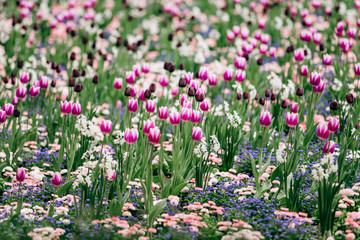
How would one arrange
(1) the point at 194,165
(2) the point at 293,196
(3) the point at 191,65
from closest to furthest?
(2) the point at 293,196 < (1) the point at 194,165 < (3) the point at 191,65

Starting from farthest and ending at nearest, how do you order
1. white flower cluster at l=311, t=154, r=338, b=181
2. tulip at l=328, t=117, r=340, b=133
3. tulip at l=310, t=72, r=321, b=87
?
tulip at l=310, t=72, r=321, b=87 < tulip at l=328, t=117, r=340, b=133 < white flower cluster at l=311, t=154, r=338, b=181

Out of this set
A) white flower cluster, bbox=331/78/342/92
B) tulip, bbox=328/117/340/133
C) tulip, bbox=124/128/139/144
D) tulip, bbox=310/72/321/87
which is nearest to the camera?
tulip, bbox=124/128/139/144

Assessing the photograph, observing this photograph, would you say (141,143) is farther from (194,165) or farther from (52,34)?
(52,34)

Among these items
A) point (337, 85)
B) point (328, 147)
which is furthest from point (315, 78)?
point (337, 85)

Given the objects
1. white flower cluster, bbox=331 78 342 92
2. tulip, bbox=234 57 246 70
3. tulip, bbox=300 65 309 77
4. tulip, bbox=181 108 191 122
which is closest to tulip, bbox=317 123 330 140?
tulip, bbox=181 108 191 122

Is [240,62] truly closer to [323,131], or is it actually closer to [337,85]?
[337,85]

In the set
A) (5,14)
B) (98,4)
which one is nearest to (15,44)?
(5,14)

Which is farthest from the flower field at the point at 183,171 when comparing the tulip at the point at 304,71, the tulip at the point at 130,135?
the tulip at the point at 304,71

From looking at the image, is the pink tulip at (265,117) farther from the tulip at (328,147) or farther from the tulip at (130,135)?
the tulip at (130,135)

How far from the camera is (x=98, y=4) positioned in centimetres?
1129

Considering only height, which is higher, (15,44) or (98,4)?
(98,4)

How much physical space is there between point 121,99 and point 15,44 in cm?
268

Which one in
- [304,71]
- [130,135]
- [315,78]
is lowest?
[130,135]

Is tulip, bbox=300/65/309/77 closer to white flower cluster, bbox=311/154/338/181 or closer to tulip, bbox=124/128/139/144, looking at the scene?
white flower cluster, bbox=311/154/338/181
